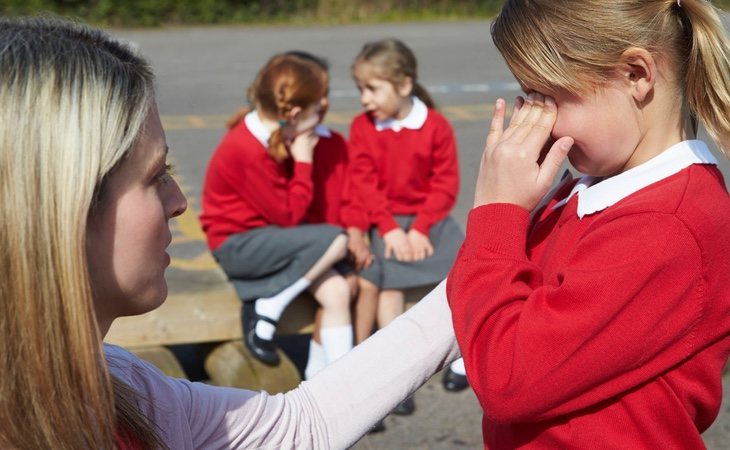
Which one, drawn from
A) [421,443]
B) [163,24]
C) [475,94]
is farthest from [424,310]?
[163,24]

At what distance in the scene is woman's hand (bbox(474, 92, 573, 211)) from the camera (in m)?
1.94

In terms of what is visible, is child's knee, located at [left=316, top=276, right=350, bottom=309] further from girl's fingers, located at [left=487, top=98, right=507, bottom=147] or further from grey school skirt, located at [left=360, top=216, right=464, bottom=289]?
girl's fingers, located at [left=487, top=98, right=507, bottom=147]

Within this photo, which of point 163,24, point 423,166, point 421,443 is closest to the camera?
point 421,443

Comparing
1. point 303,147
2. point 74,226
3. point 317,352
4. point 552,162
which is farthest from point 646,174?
point 303,147

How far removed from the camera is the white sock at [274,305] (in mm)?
4562

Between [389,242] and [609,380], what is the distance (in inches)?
125

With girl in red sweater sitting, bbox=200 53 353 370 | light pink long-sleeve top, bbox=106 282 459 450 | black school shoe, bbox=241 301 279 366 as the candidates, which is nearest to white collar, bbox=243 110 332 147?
girl in red sweater sitting, bbox=200 53 353 370

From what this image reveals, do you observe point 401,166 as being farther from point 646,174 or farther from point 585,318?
point 585,318

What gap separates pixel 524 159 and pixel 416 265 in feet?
10.0

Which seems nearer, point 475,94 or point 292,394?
point 292,394

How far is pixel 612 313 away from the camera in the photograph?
179 centimetres

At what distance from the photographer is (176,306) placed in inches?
184

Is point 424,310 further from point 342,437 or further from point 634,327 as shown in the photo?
point 634,327

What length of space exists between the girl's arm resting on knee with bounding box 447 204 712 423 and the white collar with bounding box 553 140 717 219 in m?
0.09
